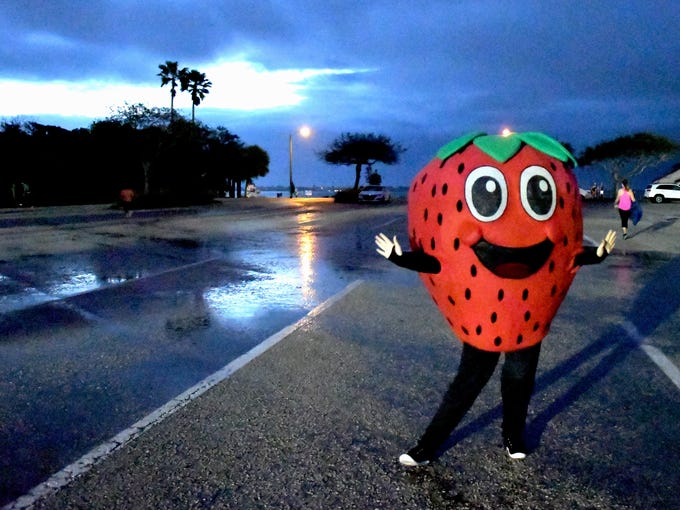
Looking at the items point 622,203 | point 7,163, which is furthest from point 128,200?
point 622,203

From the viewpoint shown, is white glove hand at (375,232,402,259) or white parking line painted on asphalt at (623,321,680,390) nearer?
white glove hand at (375,232,402,259)

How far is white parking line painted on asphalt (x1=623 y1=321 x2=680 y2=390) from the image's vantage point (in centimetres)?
550

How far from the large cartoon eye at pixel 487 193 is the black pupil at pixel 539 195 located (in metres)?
0.13

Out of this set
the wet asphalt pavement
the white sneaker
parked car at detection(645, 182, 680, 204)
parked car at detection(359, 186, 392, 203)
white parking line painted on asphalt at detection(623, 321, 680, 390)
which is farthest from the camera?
parked car at detection(645, 182, 680, 204)

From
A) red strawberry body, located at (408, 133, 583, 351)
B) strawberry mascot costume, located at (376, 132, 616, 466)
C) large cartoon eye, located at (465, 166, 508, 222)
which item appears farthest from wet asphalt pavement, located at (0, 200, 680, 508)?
large cartoon eye, located at (465, 166, 508, 222)

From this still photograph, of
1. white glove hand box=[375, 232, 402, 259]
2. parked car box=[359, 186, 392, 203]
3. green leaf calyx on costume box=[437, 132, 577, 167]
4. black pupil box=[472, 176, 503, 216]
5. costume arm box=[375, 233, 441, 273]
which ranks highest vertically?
green leaf calyx on costume box=[437, 132, 577, 167]

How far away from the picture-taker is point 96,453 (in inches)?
155

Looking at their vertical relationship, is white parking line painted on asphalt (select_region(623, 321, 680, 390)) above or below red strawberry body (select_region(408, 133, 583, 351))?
below

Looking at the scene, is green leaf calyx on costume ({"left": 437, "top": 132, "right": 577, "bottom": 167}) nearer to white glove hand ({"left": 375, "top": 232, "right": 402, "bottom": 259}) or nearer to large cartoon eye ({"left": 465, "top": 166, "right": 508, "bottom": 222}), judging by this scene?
large cartoon eye ({"left": 465, "top": 166, "right": 508, "bottom": 222})

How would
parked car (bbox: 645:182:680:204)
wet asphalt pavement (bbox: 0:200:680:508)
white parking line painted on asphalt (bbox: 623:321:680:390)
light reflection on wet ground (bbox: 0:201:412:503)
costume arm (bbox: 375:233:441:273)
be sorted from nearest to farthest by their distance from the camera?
costume arm (bbox: 375:233:441:273), wet asphalt pavement (bbox: 0:200:680:508), light reflection on wet ground (bbox: 0:201:412:503), white parking line painted on asphalt (bbox: 623:321:680:390), parked car (bbox: 645:182:680:204)

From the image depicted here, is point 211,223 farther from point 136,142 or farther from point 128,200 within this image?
point 136,142

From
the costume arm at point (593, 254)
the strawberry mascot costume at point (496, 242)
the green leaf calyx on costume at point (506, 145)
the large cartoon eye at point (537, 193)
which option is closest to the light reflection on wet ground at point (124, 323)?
the strawberry mascot costume at point (496, 242)

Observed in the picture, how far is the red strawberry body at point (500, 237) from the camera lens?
10.5 ft

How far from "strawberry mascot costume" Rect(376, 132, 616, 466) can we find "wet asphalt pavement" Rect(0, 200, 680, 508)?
0.71 m
